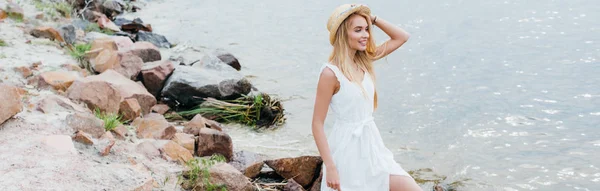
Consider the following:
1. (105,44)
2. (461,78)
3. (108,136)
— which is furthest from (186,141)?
(461,78)

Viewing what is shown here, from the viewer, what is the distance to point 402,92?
9.84 m

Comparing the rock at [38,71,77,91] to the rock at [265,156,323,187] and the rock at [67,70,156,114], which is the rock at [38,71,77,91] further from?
the rock at [265,156,323,187]

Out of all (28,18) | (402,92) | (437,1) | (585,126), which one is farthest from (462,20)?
(28,18)

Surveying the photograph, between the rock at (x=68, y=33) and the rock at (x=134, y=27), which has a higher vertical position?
the rock at (x=134, y=27)

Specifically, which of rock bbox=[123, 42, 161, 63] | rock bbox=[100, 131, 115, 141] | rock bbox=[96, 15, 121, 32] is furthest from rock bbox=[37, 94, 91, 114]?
rock bbox=[96, 15, 121, 32]

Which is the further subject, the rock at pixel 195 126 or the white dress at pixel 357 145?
the rock at pixel 195 126

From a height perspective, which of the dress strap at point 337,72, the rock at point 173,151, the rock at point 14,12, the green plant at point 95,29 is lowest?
the rock at point 173,151

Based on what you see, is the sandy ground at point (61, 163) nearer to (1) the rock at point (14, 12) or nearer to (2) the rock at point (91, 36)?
(1) the rock at point (14, 12)

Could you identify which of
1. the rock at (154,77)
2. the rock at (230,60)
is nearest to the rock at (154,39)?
the rock at (230,60)

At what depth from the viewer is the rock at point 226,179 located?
16.4 ft

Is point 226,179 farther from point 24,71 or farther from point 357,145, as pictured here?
point 24,71

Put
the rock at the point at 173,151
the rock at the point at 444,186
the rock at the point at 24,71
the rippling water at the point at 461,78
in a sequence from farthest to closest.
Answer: the rippling water at the point at 461,78 < the rock at the point at 24,71 < the rock at the point at 444,186 < the rock at the point at 173,151

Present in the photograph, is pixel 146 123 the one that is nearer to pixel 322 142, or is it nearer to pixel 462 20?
pixel 322 142

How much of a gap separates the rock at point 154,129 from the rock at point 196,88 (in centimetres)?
204
